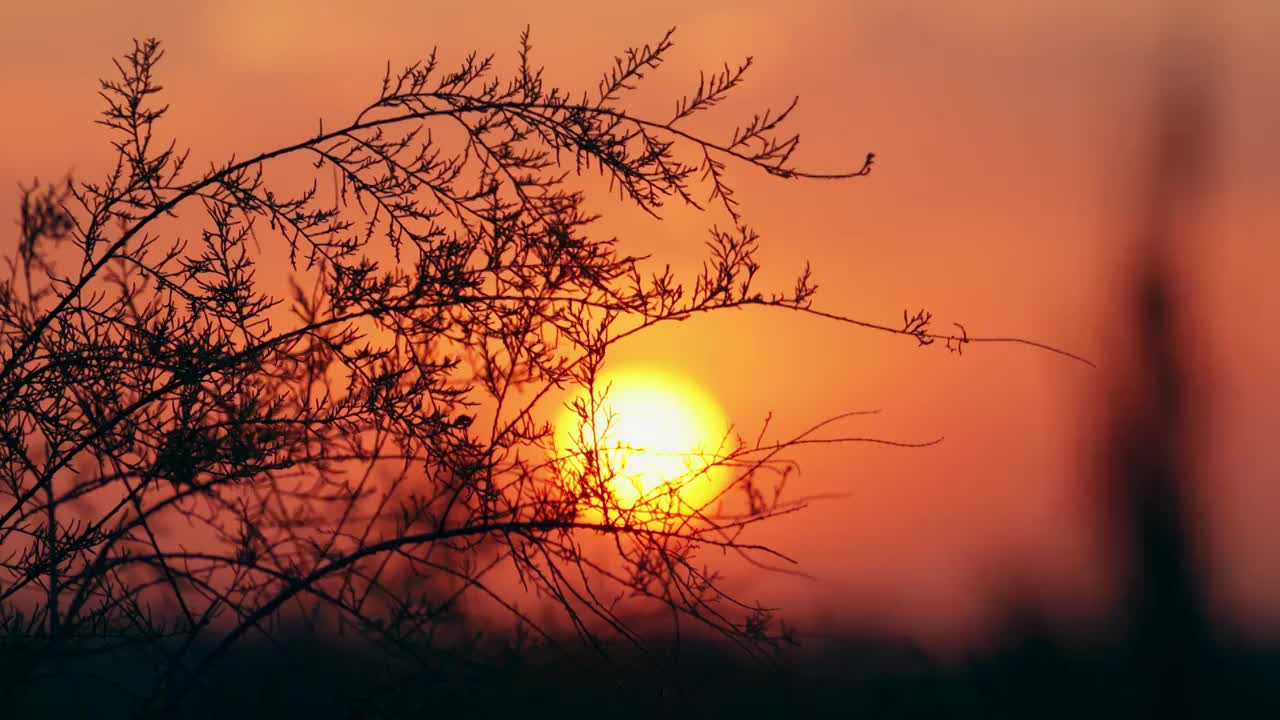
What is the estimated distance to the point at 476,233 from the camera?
3777 millimetres

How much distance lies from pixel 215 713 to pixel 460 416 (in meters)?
1.59

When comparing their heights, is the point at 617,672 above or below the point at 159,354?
below

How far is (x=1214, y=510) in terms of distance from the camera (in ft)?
52.9

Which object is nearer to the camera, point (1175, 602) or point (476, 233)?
point (476, 233)

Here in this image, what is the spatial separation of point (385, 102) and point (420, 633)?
1.69 m

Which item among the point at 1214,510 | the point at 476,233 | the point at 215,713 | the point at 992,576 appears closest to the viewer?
the point at 476,233

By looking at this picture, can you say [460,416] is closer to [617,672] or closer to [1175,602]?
[617,672]

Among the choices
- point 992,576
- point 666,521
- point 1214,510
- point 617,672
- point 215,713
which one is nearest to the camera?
point 617,672

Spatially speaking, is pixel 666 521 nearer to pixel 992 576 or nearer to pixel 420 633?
pixel 420 633

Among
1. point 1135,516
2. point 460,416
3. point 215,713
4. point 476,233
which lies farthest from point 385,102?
point 1135,516

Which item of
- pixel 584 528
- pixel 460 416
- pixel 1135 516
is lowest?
pixel 584 528

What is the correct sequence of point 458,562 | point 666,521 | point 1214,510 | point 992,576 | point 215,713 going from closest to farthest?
point 666,521 → point 458,562 → point 215,713 → point 1214,510 → point 992,576

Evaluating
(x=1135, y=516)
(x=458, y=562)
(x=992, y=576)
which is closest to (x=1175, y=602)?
(x=1135, y=516)

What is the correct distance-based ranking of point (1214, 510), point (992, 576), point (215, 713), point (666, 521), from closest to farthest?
point (666, 521)
point (215, 713)
point (1214, 510)
point (992, 576)
